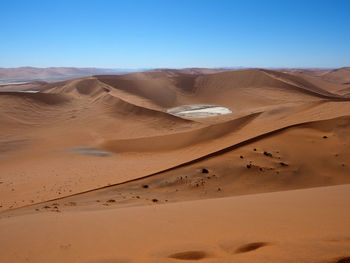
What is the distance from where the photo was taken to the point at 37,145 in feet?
50.5

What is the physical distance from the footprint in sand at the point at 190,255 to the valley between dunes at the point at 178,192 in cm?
1

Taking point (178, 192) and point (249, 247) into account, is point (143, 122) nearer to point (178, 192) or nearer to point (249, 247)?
point (178, 192)

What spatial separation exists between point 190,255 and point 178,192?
387cm

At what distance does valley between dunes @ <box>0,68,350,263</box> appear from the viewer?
108 inches

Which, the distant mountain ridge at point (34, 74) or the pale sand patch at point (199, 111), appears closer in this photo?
the pale sand patch at point (199, 111)

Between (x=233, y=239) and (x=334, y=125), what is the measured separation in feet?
29.0

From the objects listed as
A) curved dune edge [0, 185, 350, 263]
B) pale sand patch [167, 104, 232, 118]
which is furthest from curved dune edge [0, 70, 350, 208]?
curved dune edge [0, 185, 350, 263]

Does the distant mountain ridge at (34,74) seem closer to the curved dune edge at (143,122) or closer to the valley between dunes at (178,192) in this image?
the curved dune edge at (143,122)

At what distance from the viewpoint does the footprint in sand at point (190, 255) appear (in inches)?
99.7

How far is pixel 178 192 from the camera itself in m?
6.44

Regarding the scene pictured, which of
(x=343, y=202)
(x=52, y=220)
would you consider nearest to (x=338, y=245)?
(x=343, y=202)

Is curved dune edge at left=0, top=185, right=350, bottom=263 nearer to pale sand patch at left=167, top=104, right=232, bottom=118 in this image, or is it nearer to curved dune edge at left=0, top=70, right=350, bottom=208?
curved dune edge at left=0, top=70, right=350, bottom=208

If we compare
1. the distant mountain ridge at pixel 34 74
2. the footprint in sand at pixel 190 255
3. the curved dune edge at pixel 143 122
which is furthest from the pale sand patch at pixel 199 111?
the distant mountain ridge at pixel 34 74

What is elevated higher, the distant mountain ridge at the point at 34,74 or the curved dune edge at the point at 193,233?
the distant mountain ridge at the point at 34,74
